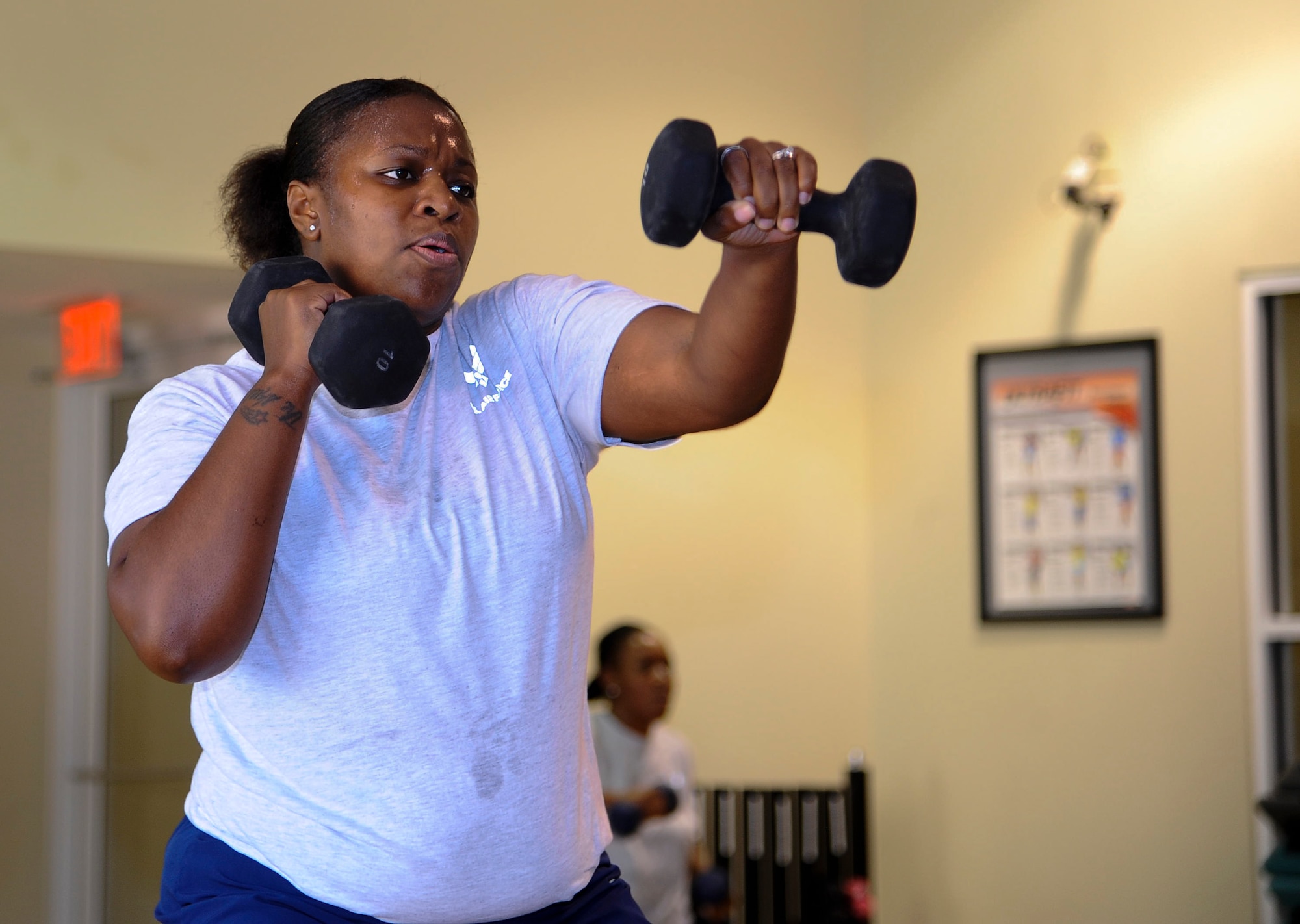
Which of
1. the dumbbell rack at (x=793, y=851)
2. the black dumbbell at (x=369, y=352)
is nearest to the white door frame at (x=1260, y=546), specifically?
the dumbbell rack at (x=793, y=851)

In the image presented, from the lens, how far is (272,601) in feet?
3.69

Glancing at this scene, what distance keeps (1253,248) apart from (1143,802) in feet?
4.59

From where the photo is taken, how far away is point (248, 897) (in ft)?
3.58

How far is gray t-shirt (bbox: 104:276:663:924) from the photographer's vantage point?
1.09 meters

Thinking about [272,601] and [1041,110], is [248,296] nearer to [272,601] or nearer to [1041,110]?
[272,601]

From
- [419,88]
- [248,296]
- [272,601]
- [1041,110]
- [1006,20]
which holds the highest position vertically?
[1006,20]

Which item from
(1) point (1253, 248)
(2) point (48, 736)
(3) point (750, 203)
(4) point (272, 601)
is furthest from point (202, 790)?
(1) point (1253, 248)

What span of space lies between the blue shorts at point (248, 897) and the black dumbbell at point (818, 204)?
555 millimetres

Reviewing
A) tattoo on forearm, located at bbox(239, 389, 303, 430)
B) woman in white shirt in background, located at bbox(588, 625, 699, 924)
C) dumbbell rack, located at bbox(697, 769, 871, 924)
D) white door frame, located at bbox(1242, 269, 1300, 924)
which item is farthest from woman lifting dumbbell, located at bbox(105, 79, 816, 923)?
white door frame, located at bbox(1242, 269, 1300, 924)

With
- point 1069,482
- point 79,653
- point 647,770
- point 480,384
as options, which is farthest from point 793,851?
point 480,384

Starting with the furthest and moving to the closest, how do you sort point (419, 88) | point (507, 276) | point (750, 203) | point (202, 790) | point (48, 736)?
point (48, 736) → point (507, 276) → point (419, 88) → point (202, 790) → point (750, 203)

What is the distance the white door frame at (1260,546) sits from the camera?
344 centimetres

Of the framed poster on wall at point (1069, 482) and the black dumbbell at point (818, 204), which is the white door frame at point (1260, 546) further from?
the black dumbbell at point (818, 204)

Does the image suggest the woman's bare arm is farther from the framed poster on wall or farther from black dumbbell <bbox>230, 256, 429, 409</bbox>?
the framed poster on wall
